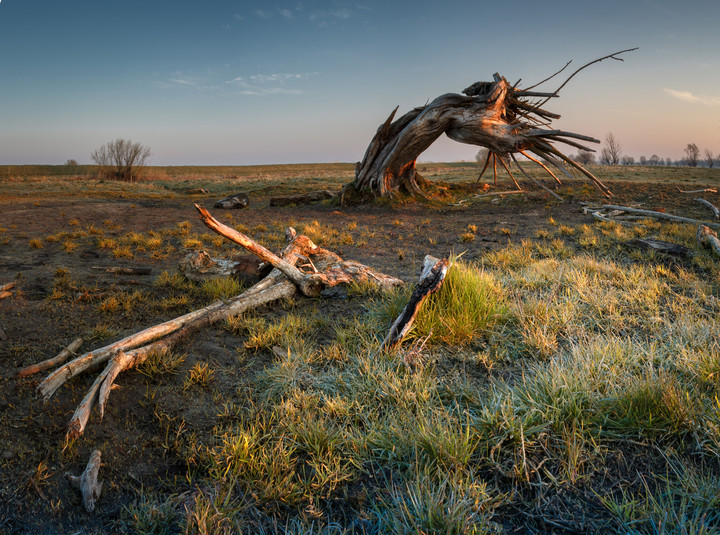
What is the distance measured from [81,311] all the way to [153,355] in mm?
2138

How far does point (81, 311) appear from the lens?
466 centimetres

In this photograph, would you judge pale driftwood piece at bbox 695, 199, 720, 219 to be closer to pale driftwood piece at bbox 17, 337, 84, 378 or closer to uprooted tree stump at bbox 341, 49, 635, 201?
uprooted tree stump at bbox 341, 49, 635, 201

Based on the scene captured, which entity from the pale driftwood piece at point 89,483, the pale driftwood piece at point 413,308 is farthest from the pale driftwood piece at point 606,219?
the pale driftwood piece at point 89,483

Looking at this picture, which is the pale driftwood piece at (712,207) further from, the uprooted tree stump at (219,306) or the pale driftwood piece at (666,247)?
the uprooted tree stump at (219,306)

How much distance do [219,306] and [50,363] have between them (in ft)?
5.13

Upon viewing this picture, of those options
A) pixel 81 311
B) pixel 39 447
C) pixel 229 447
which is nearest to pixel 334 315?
pixel 229 447

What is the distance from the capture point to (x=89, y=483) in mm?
2059

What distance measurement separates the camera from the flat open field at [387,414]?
6.06 feet

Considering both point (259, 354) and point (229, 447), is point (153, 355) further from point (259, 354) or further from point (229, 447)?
point (229, 447)

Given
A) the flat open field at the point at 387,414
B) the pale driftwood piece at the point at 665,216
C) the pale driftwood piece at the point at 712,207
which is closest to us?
the flat open field at the point at 387,414

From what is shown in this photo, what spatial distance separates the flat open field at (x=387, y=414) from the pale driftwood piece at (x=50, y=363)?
0.34 feet

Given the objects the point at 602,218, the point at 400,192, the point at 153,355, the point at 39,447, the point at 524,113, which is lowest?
the point at 39,447

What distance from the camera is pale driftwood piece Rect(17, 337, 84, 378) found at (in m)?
3.07

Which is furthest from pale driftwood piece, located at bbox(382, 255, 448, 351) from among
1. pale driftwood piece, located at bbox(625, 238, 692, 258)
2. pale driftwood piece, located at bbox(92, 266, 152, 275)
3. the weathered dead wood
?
the weathered dead wood
